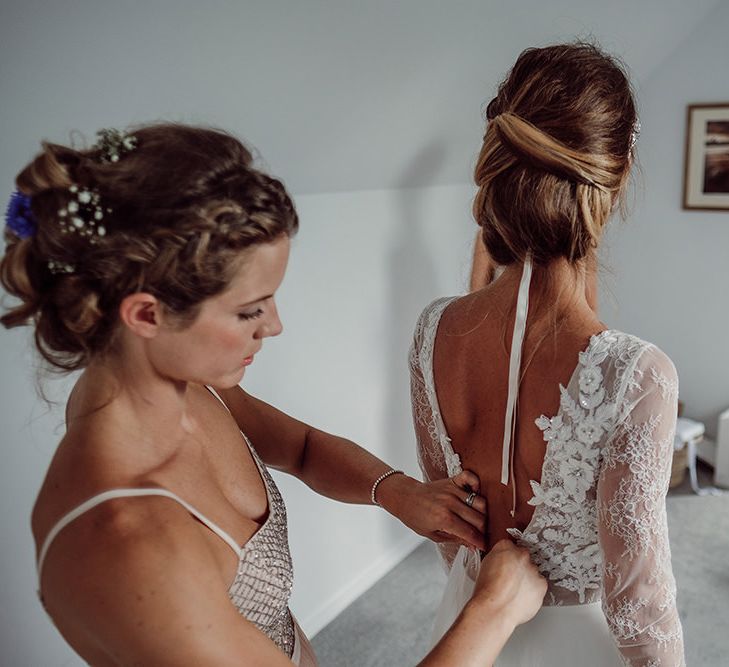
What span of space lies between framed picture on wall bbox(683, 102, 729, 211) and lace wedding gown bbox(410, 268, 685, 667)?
2.77 m

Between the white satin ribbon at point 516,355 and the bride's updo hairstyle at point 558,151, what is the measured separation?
0.04 metres

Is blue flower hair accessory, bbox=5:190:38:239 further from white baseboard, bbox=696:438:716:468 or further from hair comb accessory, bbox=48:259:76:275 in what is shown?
white baseboard, bbox=696:438:716:468

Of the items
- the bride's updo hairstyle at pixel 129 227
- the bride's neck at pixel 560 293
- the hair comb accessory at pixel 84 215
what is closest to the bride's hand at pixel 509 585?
the bride's neck at pixel 560 293

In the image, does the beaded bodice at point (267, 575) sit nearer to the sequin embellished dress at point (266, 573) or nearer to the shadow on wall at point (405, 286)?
the sequin embellished dress at point (266, 573)

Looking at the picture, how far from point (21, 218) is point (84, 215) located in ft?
0.29

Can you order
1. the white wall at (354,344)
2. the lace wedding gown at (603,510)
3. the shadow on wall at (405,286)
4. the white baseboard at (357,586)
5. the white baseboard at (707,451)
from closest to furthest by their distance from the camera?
1. the lace wedding gown at (603,510)
2. the white wall at (354,344)
3. the white baseboard at (357,586)
4. the shadow on wall at (405,286)
5. the white baseboard at (707,451)

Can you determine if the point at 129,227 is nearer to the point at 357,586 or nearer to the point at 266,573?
the point at 266,573

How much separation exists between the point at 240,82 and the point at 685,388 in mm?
3139

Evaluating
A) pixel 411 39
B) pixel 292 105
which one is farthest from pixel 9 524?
pixel 411 39

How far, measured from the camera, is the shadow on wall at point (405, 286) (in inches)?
112

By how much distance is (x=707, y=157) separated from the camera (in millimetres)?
3615

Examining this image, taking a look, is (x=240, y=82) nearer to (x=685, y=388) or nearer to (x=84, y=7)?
(x=84, y=7)

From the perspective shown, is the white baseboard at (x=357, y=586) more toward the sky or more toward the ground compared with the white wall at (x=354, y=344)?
more toward the ground

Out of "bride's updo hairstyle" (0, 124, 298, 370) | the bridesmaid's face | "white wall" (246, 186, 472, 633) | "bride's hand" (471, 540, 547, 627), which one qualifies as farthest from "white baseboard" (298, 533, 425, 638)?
"bride's updo hairstyle" (0, 124, 298, 370)
